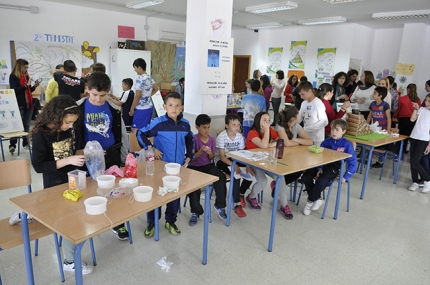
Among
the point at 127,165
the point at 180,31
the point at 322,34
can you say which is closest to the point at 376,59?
the point at 322,34

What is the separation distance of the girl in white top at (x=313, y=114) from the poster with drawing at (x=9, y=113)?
4.17m

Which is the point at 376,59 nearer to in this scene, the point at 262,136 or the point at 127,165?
the point at 262,136

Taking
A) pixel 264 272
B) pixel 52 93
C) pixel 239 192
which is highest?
pixel 52 93

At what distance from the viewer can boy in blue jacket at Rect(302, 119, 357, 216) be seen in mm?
3291

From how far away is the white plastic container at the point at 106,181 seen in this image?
75.8 inches

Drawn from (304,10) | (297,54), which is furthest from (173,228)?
(297,54)

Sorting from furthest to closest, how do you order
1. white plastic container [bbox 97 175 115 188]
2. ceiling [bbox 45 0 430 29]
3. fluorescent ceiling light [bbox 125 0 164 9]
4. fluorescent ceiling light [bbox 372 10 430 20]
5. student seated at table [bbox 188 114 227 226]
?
fluorescent ceiling light [bbox 125 0 164 9], fluorescent ceiling light [bbox 372 10 430 20], ceiling [bbox 45 0 430 29], student seated at table [bbox 188 114 227 226], white plastic container [bbox 97 175 115 188]

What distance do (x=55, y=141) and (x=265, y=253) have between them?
1.84m

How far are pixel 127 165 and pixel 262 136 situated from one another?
1.66 m

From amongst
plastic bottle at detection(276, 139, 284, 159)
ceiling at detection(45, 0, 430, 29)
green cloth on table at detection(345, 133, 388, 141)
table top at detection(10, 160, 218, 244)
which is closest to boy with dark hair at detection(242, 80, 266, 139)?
green cloth on table at detection(345, 133, 388, 141)

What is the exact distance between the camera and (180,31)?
32.6 feet

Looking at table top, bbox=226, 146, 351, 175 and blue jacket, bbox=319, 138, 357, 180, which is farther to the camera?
blue jacket, bbox=319, 138, 357, 180

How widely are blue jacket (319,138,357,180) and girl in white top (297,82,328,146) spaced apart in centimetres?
33

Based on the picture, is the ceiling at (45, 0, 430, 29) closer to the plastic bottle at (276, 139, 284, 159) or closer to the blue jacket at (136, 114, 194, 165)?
the plastic bottle at (276, 139, 284, 159)
